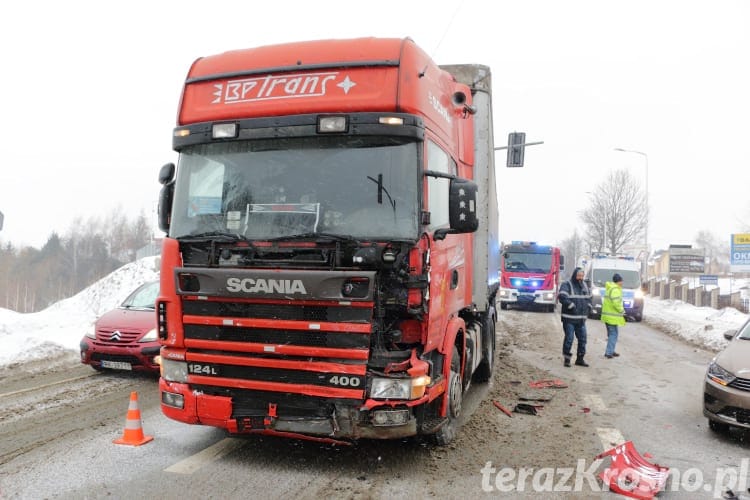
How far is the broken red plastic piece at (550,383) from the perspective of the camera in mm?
8640

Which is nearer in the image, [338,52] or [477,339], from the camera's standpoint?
[338,52]

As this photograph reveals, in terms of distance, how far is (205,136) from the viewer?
4891 mm

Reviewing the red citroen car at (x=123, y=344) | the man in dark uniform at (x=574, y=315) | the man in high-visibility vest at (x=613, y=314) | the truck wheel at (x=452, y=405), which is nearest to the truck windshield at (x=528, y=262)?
the man in high-visibility vest at (x=613, y=314)

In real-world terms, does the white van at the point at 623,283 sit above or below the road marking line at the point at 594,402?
above

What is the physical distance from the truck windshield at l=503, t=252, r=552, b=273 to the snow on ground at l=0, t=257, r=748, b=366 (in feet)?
14.3

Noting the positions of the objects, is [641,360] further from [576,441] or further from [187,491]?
[187,491]

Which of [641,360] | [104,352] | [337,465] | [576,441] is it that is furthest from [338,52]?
[641,360]

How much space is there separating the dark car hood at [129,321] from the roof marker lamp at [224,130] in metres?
4.60

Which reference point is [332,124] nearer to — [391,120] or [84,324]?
[391,120]

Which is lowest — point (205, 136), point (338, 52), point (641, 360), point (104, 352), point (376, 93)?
point (641, 360)

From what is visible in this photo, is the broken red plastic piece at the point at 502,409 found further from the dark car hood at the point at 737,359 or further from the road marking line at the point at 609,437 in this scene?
the dark car hood at the point at 737,359

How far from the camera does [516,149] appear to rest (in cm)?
1602

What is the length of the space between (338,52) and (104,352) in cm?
600

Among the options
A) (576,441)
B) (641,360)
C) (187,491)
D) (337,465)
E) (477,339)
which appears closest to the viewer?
(187,491)
